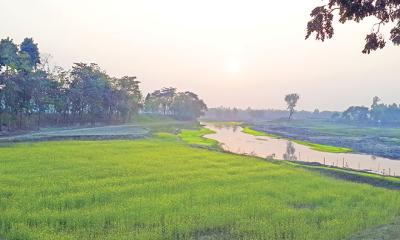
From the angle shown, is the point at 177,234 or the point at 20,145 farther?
the point at 20,145

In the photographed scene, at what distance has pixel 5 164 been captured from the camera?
24.5 metres

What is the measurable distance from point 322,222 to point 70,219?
954 centimetres

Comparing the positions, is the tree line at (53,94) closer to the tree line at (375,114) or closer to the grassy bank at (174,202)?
the grassy bank at (174,202)

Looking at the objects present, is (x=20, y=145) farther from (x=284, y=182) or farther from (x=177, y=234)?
(x=177, y=234)

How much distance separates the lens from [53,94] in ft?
204

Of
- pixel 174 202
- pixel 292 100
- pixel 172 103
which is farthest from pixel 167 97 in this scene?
pixel 174 202

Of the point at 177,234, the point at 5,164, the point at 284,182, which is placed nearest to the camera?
the point at 177,234

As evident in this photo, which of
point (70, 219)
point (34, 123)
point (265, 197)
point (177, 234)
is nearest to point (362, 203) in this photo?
point (265, 197)

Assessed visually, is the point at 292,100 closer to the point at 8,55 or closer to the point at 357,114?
the point at 357,114

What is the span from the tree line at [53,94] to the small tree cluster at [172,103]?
35550mm

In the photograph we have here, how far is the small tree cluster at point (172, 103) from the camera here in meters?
136

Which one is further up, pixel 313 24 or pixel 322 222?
pixel 313 24

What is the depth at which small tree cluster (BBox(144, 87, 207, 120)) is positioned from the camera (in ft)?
447

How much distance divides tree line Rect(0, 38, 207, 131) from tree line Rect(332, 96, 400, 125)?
308 feet
